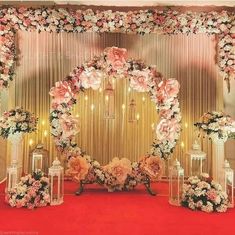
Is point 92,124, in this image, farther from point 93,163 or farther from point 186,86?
point 186,86

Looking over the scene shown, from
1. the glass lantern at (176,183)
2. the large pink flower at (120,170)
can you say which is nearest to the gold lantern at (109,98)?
the large pink flower at (120,170)

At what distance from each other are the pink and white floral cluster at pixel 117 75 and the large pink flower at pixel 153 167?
13 cm

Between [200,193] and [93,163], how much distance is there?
1697 mm

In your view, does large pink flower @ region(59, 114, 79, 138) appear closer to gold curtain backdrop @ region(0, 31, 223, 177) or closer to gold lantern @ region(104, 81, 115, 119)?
gold lantern @ region(104, 81, 115, 119)

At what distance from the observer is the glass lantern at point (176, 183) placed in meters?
4.64

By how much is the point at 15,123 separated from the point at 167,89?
2249 millimetres

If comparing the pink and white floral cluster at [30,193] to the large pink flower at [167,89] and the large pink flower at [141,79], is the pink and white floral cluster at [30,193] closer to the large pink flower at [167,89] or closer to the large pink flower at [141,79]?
the large pink flower at [141,79]

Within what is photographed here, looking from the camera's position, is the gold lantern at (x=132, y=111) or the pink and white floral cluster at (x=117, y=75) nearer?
the pink and white floral cluster at (x=117, y=75)

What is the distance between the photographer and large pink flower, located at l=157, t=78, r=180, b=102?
205 inches

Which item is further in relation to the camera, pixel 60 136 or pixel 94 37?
pixel 94 37

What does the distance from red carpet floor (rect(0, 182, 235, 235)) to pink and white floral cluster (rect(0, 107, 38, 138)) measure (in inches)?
36.9

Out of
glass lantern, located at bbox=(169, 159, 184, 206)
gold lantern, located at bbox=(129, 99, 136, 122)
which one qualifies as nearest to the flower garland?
gold lantern, located at bbox=(129, 99, 136, 122)

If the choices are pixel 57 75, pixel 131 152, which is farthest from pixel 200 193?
pixel 57 75

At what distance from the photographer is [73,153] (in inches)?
210
